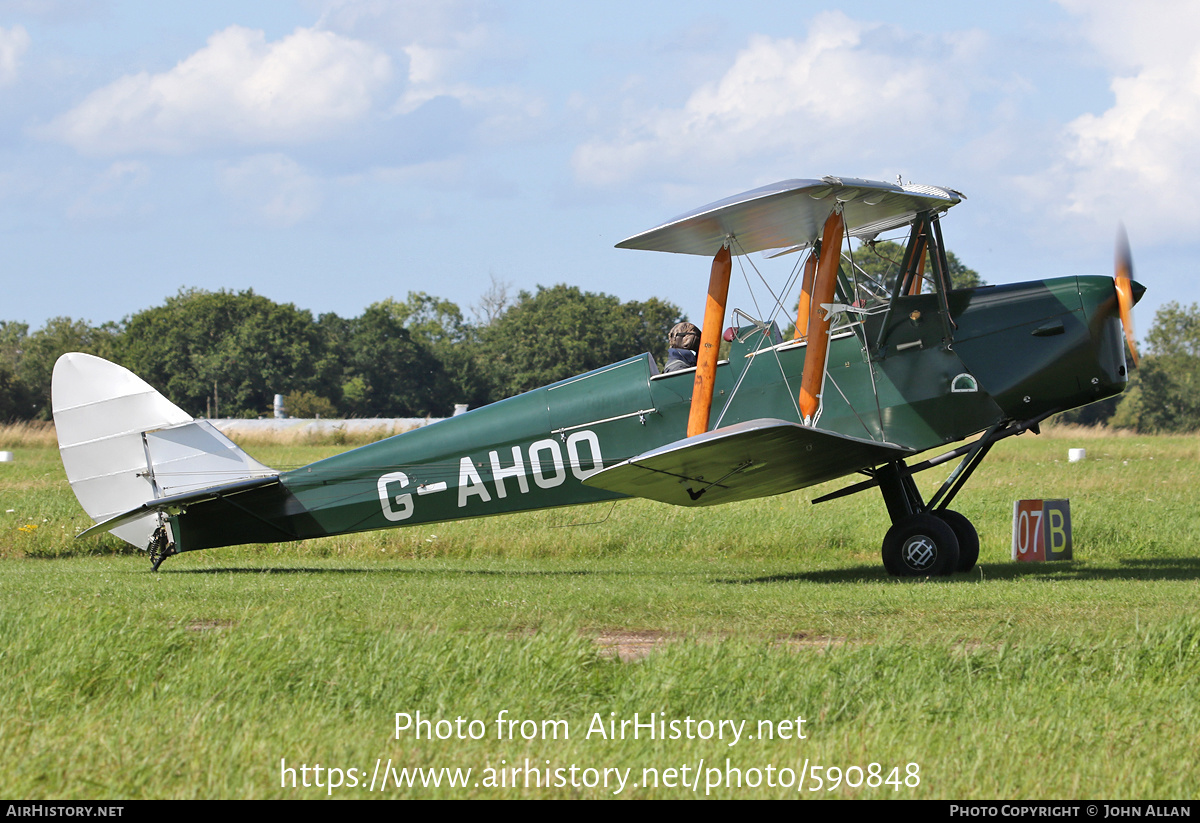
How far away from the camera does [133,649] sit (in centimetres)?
553

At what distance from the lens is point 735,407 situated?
986 centimetres

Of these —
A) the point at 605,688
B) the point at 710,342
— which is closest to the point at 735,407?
the point at 710,342

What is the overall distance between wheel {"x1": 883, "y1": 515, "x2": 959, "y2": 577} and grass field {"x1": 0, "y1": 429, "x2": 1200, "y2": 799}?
22 centimetres

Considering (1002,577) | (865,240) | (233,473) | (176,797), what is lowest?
(1002,577)

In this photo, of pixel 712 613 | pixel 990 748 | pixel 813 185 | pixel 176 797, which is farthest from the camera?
pixel 813 185

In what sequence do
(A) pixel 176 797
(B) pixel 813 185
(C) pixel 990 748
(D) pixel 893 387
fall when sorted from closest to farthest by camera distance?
1. (A) pixel 176 797
2. (C) pixel 990 748
3. (B) pixel 813 185
4. (D) pixel 893 387

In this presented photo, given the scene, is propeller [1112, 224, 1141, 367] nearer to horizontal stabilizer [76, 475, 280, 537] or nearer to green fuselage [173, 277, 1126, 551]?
green fuselage [173, 277, 1126, 551]

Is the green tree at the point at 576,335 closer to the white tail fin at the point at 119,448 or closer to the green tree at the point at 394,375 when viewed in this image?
the green tree at the point at 394,375

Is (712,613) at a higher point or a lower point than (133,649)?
lower

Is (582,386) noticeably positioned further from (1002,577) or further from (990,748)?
(990,748)

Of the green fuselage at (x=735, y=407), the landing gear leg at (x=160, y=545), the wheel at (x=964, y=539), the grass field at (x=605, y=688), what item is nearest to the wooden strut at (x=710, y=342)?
the green fuselage at (x=735, y=407)

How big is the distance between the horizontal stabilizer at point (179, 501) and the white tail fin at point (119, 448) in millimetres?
86

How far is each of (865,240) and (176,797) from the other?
8761 millimetres
